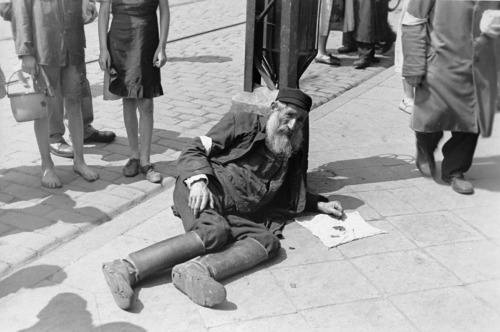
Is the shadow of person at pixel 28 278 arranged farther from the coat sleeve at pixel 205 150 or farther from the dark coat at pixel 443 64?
the dark coat at pixel 443 64

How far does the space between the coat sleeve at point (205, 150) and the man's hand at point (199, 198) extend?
0.08 meters

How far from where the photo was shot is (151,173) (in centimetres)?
562

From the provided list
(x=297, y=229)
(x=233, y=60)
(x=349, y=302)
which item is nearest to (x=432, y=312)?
(x=349, y=302)

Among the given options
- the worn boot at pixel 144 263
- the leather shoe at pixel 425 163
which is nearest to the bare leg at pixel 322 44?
the leather shoe at pixel 425 163

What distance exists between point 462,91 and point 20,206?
11.3ft

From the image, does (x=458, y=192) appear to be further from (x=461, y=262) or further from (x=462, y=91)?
(x=461, y=262)

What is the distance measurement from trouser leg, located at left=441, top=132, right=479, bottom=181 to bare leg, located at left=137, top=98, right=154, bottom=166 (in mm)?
2413

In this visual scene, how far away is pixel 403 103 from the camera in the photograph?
25.2 feet

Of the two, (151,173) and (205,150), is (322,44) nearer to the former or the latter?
(151,173)

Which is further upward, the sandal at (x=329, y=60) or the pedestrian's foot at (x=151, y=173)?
the pedestrian's foot at (x=151, y=173)

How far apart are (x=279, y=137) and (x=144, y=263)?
1253 mm

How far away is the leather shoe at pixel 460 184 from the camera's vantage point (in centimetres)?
543

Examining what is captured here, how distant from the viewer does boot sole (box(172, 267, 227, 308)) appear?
12.3 ft

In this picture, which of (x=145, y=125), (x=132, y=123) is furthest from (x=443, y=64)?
(x=132, y=123)
